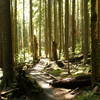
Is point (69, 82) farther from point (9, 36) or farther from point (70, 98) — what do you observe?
point (9, 36)

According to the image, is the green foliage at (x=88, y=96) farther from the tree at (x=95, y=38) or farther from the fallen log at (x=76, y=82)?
the fallen log at (x=76, y=82)

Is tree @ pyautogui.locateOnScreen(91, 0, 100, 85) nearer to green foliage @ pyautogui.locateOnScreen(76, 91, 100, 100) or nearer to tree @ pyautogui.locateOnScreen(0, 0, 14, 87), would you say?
green foliage @ pyautogui.locateOnScreen(76, 91, 100, 100)

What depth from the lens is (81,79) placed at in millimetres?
9719

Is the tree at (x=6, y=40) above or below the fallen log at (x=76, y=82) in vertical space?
above

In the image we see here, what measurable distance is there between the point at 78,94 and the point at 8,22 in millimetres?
3721

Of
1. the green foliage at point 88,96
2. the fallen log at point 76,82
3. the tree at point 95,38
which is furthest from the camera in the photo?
the fallen log at point 76,82

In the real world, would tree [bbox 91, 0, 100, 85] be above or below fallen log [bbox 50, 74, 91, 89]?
above

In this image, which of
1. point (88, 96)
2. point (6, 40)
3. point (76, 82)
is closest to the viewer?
point (88, 96)

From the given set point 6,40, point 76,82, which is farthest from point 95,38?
point 6,40

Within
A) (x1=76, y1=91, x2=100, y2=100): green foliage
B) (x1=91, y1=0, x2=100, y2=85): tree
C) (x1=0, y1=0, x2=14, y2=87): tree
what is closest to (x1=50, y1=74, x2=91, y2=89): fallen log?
(x1=91, y1=0, x2=100, y2=85): tree

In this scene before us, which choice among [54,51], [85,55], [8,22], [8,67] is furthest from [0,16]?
[54,51]

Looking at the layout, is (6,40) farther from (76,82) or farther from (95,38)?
(95,38)

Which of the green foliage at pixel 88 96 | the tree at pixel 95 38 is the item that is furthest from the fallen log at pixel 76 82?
the green foliage at pixel 88 96

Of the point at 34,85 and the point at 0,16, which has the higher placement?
the point at 0,16
